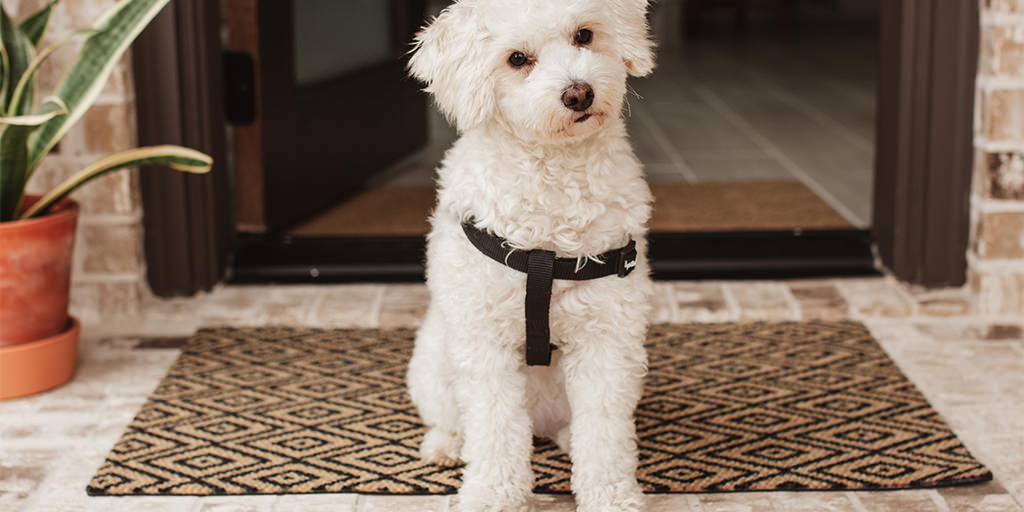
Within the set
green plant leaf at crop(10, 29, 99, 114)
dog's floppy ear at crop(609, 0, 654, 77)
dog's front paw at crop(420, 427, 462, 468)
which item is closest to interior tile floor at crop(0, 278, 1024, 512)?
dog's front paw at crop(420, 427, 462, 468)

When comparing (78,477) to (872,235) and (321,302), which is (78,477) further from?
(872,235)

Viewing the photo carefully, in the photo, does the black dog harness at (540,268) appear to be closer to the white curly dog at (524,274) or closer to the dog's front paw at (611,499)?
the white curly dog at (524,274)

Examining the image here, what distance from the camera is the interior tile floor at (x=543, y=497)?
81.7 inches

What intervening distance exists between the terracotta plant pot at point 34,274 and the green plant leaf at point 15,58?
27cm

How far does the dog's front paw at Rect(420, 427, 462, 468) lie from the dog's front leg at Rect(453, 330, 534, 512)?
8.8 inches

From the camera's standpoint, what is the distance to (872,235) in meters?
3.41

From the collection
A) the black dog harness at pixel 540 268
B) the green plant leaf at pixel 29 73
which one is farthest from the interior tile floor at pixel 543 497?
the green plant leaf at pixel 29 73

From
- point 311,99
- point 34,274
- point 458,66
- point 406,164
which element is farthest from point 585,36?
point 406,164

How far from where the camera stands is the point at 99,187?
304cm

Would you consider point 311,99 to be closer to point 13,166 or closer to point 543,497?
point 13,166

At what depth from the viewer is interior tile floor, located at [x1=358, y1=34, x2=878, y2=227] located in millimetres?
4801

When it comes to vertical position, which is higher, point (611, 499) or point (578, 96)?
point (578, 96)

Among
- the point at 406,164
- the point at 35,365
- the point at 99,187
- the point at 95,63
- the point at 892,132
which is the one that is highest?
the point at 95,63

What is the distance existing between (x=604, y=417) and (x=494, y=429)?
0.66 ft
